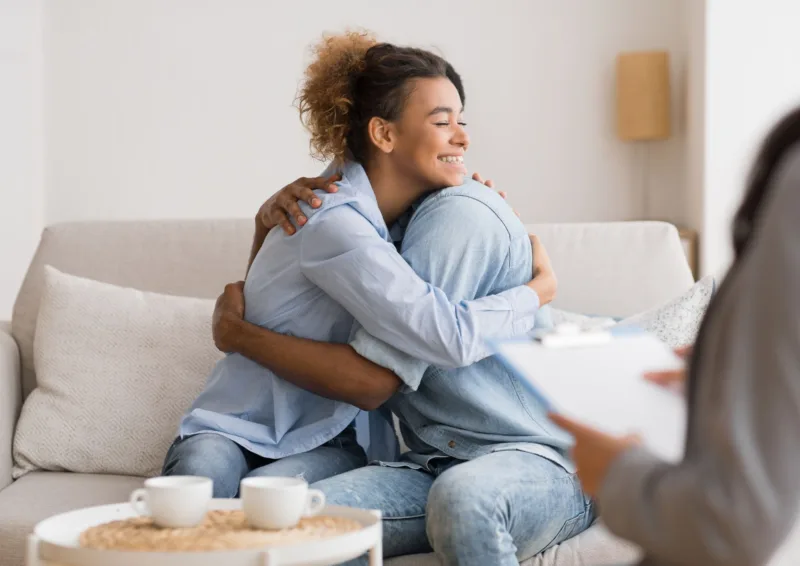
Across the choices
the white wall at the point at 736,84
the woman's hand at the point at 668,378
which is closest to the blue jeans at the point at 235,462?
the woman's hand at the point at 668,378

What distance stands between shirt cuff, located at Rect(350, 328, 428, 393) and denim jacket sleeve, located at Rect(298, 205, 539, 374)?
2 cm

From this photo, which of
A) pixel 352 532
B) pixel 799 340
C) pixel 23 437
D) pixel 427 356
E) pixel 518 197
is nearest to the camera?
pixel 799 340

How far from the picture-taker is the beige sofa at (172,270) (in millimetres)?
2162

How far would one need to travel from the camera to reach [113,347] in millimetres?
2332

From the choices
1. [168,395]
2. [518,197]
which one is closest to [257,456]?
[168,395]

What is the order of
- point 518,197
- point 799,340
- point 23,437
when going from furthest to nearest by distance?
point 518,197 < point 23,437 < point 799,340

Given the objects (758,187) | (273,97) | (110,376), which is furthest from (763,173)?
(273,97)

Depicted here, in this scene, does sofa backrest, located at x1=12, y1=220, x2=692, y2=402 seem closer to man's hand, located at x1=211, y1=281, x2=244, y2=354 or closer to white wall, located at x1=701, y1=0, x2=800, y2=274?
man's hand, located at x1=211, y1=281, x2=244, y2=354

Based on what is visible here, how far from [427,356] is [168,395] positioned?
750mm

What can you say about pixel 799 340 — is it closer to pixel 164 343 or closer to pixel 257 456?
pixel 257 456

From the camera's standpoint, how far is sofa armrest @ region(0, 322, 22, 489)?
226cm

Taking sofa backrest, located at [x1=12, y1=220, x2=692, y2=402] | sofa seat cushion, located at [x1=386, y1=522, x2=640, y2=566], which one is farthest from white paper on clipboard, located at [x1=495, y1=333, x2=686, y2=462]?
sofa backrest, located at [x1=12, y1=220, x2=692, y2=402]

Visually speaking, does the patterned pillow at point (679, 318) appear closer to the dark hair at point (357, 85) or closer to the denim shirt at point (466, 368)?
the denim shirt at point (466, 368)

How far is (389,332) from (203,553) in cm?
68
